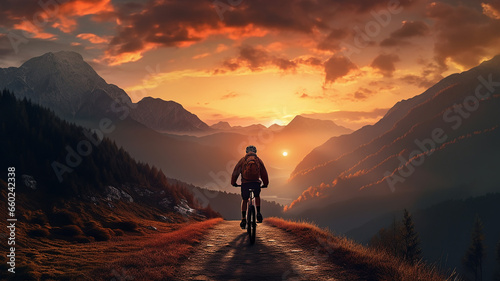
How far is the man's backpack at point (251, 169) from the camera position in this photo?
651 inches

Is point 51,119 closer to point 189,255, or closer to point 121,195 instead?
point 121,195

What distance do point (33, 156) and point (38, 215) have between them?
4025 centimetres

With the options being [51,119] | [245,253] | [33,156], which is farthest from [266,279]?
[51,119]

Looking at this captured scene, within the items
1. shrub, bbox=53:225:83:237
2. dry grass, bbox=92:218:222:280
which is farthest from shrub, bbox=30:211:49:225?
dry grass, bbox=92:218:222:280

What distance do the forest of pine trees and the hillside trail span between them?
7777cm

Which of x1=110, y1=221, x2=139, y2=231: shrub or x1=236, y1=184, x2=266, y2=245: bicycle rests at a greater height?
x1=236, y1=184, x2=266, y2=245: bicycle

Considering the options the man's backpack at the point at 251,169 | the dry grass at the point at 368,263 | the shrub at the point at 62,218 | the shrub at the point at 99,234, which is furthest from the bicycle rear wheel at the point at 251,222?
the shrub at the point at 62,218

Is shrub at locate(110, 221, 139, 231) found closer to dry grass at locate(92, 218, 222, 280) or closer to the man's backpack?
dry grass at locate(92, 218, 222, 280)

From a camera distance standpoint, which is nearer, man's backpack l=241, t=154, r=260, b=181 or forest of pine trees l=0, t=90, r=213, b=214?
man's backpack l=241, t=154, r=260, b=181

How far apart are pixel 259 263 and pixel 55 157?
100.0 m

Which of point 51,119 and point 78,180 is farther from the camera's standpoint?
point 51,119

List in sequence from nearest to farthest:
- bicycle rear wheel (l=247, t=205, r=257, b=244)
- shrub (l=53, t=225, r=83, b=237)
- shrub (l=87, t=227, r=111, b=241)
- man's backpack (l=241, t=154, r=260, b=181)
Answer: bicycle rear wheel (l=247, t=205, r=257, b=244) < man's backpack (l=241, t=154, r=260, b=181) < shrub (l=87, t=227, r=111, b=241) < shrub (l=53, t=225, r=83, b=237)

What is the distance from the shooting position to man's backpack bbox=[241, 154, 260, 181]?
16.5m

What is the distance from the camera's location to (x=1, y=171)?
81.4 meters
